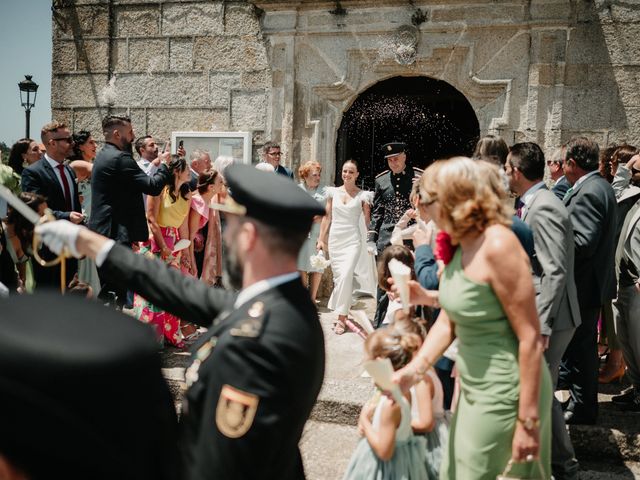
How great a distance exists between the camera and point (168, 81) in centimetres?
820

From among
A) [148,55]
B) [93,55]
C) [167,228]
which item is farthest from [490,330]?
[93,55]

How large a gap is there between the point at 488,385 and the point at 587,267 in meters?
2.00

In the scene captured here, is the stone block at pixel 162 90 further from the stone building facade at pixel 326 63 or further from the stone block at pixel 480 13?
the stone block at pixel 480 13

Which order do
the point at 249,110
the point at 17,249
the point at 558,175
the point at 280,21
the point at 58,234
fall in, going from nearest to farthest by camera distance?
the point at 58,234 < the point at 17,249 < the point at 558,175 < the point at 280,21 < the point at 249,110

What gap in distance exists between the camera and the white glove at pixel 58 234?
1.92m

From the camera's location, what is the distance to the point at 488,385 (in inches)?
90.4

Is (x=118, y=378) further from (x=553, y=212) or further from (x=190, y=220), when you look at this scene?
(x=190, y=220)

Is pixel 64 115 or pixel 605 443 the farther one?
pixel 64 115

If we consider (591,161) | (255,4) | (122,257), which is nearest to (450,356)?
(591,161)

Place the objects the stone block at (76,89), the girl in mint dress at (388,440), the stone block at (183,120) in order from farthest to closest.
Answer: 1. the stone block at (76,89)
2. the stone block at (183,120)
3. the girl in mint dress at (388,440)

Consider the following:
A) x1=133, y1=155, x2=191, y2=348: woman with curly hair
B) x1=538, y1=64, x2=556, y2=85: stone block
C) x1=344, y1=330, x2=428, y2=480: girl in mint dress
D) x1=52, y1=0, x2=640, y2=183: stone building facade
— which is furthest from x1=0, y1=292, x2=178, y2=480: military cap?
x1=538, y1=64, x2=556, y2=85: stone block

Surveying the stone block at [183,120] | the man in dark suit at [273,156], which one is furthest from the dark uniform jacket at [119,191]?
the stone block at [183,120]

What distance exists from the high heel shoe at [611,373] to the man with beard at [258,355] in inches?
155

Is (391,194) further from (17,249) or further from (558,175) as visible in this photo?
(17,249)
